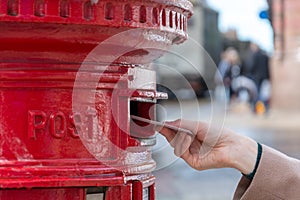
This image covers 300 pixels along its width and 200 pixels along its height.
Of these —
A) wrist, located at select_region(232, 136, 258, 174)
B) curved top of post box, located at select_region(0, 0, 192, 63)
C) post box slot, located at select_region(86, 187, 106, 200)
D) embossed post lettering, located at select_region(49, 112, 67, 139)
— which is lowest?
post box slot, located at select_region(86, 187, 106, 200)

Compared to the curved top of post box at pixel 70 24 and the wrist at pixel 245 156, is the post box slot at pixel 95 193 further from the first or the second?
the wrist at pixel 245 156

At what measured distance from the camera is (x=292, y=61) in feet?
47.6

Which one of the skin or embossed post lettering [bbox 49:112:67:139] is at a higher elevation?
embossed post lettering [bbox 49:112:67:139]

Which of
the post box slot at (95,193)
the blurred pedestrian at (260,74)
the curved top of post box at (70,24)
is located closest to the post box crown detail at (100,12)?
the curved top of post box at (70,24)

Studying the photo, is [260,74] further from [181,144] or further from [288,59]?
[181,144]

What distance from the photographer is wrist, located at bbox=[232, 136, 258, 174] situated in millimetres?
1752

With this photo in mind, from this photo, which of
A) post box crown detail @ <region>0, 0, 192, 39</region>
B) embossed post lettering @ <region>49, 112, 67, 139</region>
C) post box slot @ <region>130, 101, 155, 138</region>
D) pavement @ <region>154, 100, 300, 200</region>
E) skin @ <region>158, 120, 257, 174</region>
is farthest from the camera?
pavement @ <region>154, 100, 300, 200</region>

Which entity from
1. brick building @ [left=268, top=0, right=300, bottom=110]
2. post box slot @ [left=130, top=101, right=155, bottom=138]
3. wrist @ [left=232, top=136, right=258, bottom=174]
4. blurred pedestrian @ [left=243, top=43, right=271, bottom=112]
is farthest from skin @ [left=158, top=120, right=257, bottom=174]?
blurred pedestrian @ [left=243, top=43, right=271, bottom=112]

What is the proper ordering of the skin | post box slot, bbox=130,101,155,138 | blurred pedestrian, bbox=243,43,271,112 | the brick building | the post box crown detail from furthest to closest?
blurred pedestrian, bbox=243,43,271,112
the brick building
the skin
post box slot, bbox=130,101,155,138
the post box crown detail

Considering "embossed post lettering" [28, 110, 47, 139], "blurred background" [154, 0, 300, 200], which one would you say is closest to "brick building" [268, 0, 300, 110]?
"blurred background" [154, 0, 300, 200]

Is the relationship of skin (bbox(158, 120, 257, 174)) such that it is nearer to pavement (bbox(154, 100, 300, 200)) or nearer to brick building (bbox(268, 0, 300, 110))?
pavement (bbox(154, 100, 300, 200))

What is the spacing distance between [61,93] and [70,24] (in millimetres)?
151

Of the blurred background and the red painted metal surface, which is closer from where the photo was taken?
the red painted metal surface

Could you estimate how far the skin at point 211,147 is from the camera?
1.74 meters
